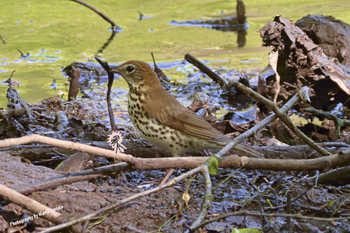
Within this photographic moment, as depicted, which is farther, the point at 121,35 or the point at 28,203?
the point at 121,35

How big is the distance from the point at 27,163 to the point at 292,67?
10.9ft

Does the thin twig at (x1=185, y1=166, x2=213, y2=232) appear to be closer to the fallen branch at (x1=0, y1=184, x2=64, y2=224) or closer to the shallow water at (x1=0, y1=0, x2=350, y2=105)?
the fallen branch at (x1=0, y1=184, x2=64, y2=224)

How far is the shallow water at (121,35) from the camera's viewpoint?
23.0 ft

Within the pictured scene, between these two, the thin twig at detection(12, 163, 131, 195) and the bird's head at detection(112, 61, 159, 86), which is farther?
the bird's head at detection(112, 61, 159, 86)

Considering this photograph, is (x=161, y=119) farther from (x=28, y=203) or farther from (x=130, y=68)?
(x=28, y=203)

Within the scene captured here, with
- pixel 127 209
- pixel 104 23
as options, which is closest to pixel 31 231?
pixel 127 209

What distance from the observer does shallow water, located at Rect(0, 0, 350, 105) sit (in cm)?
701

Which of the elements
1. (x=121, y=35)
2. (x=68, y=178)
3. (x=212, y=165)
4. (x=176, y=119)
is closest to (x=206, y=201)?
(x=212, y=165)

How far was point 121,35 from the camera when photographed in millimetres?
8906

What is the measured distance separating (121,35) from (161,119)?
19.2ft

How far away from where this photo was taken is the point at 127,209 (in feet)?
8.91

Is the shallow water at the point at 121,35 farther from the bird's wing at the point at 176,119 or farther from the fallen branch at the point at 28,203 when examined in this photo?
the fallen branch at the point at 28,203

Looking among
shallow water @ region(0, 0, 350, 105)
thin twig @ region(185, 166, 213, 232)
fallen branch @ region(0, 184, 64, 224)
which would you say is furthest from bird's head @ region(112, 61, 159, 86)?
shallow water @ region(0, 0, 350, 105)

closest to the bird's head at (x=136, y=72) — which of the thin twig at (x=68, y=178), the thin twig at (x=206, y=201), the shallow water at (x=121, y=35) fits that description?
the thin twig at (x=68, y=178)
